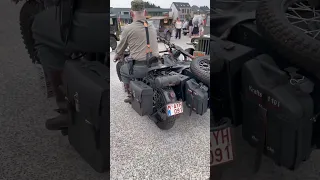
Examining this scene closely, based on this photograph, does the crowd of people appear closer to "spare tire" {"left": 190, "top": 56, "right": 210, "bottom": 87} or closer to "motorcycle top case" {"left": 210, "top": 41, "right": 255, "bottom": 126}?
"motorcycle top case" {"left": 210, "top": 41, "right": 255, "bottom": 126}

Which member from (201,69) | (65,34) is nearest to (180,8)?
(65,34)

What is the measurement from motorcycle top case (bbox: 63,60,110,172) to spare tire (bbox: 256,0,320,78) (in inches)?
37.9

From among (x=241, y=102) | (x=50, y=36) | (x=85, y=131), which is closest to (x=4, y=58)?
(x=50, y=36)

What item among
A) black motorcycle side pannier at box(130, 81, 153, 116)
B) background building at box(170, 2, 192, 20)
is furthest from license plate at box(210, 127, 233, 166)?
black motorcycle side pannier at box(130, 81, 153, 116)

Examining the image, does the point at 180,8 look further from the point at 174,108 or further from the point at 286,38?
the point at 174,108

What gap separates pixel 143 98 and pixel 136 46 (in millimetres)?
484

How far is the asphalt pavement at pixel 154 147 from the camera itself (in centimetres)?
190

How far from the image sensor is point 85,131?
1.15 meters

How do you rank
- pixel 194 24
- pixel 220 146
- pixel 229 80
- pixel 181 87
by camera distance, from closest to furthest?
pixel 220 146
pixel 229 80
pixel 194 24
pixel 181 87

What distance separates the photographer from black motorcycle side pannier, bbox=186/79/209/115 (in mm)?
2506

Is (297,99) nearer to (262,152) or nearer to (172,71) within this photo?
(262,152)

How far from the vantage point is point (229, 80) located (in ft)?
5.05

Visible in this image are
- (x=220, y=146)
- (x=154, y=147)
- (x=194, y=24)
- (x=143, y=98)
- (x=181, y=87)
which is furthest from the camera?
(x=181, y=87)

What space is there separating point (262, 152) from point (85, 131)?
3.28 ft
